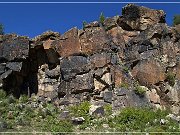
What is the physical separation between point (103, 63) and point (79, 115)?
4.86m

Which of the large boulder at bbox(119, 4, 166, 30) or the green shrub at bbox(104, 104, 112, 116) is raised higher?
the large boulder at bbox(119, 4, 166, 30)

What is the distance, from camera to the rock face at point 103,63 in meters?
25.1

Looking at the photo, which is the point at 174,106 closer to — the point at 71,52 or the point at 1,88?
the point at 71,52

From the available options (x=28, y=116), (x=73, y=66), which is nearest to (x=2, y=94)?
(x=28, y=116)

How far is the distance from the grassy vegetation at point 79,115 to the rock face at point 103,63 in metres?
1.05

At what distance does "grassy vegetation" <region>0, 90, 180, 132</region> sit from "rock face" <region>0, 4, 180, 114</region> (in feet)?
3.45

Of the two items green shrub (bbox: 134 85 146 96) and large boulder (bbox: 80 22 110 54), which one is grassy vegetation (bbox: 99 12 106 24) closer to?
large boulder (bbox: 80 22 110 54)

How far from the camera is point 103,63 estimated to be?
26188 millimetres

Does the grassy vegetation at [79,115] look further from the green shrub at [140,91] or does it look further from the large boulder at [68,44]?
the large boulder at [68,44]

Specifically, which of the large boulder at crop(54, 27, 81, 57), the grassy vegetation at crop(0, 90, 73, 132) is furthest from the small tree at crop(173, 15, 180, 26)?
the grassy vegetation at crop(0, 90, 73, 132)

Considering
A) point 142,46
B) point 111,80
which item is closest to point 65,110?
point 111,80

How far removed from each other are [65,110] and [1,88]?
5.37 metres

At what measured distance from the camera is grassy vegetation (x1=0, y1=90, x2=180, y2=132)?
66.3ft

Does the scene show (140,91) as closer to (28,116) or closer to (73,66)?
(73,66)
